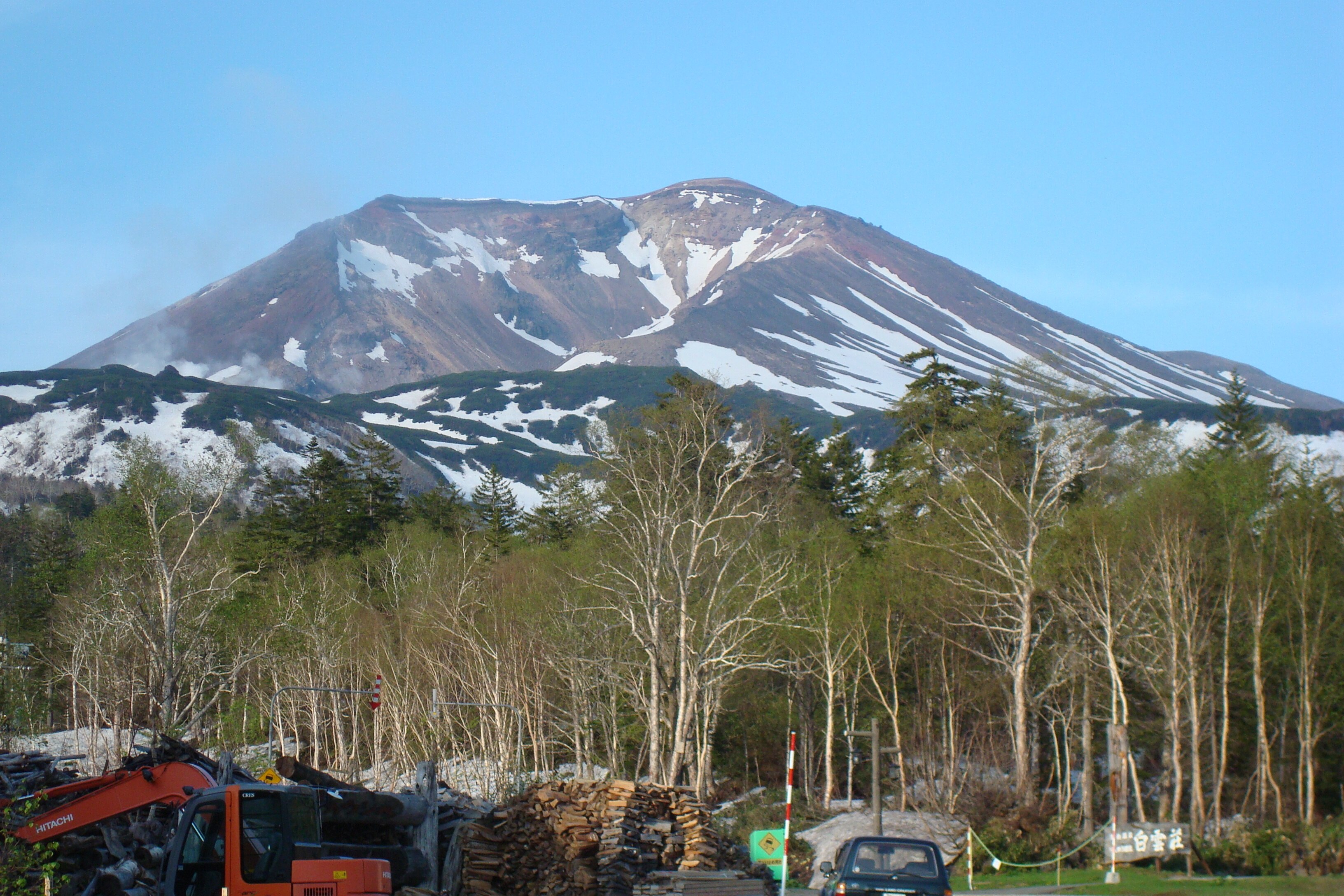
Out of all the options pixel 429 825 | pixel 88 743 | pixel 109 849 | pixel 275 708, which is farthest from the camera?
pixel 88 743

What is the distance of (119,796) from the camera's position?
15875mm

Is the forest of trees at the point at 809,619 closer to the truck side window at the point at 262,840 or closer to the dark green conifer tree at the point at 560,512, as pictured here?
the dark green conifer tree at the point at 560,512

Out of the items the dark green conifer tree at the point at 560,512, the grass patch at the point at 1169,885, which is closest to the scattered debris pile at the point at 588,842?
the grass patch at the point at 1169,885

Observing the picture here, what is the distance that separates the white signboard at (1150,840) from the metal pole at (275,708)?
19.7 meters

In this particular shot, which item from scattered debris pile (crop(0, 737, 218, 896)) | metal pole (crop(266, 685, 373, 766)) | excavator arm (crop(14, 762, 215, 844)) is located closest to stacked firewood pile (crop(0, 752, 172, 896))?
scattered debris pile (crop(0, 737, 218, 896))

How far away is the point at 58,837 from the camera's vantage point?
644 inches

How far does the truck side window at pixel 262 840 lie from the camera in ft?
44.5

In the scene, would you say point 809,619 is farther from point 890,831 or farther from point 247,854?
point 247,854

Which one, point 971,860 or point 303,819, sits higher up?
Result: point 303,819

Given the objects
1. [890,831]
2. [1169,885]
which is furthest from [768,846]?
[890,831]

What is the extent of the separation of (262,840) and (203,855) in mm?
658

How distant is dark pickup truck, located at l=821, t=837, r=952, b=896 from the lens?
49.4 ft

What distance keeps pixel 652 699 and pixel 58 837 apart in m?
20.3

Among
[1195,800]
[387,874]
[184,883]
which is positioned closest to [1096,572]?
[1195,800]
